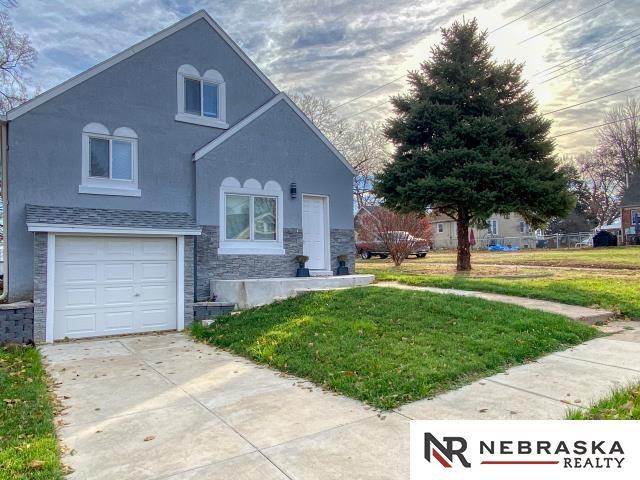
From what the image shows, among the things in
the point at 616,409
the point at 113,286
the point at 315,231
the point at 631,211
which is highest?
the point at 631,211

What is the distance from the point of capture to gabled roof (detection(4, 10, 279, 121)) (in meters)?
9.40

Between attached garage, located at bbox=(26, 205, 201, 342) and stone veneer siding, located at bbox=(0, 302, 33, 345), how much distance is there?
151mm

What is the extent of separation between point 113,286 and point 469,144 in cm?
1226

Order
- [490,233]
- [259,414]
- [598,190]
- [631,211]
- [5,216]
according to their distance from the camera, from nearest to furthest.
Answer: [259,414], [5,216], [631,211], [490,233], [598,190]

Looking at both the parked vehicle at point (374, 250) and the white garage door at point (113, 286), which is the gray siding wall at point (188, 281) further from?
the parked vehicle at point (374, 250)

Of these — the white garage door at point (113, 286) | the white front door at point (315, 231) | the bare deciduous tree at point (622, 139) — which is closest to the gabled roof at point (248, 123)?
the white front door at point (315, 231)

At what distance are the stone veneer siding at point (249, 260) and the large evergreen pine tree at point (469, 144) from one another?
3.61 meters

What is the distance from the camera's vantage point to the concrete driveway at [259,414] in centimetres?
346

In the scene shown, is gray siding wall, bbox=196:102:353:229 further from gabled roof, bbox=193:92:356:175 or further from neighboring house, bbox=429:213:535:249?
neighboring house, bbox=429:213:535:249

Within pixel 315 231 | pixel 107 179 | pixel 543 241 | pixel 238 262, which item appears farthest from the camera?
pixel 543 241

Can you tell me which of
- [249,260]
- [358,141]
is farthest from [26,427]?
[358,141]

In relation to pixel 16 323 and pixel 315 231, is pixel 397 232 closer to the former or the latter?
pixel 315 231

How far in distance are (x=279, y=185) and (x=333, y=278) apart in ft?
9.83

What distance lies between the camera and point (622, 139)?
43688 millimetres
